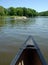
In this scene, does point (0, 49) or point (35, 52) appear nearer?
point (35, 52)

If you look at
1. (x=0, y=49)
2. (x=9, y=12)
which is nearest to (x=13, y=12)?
(x=9, y=12)

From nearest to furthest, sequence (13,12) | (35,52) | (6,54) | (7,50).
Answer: (35,52)
(6,54)
(7,50)
(13,12)

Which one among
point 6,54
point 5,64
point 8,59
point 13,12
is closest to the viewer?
point 5,64

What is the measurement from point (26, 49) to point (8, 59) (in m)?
2.14

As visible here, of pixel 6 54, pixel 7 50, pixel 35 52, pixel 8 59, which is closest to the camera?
pixel 35 52

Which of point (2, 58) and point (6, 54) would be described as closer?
point (2, 58)

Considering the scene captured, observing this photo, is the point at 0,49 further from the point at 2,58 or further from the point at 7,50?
the point at 2,58

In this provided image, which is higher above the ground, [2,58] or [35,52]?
[35,52]

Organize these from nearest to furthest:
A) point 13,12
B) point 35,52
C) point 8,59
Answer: point 35,52 < point 8,59 < point 13,12

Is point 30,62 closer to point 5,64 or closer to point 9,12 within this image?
point 5,64

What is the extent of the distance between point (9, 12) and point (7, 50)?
366ft

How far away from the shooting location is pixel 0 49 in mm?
11188

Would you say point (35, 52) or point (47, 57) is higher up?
point (35, 52)

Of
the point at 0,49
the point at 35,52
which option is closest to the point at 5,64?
the point at 35,52
